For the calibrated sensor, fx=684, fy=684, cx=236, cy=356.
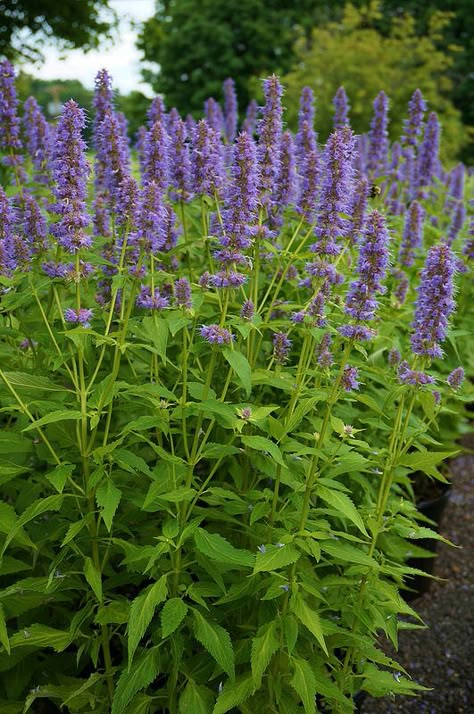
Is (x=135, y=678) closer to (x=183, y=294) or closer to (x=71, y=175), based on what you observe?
(x=183, y=294)

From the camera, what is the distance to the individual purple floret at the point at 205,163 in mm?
3266

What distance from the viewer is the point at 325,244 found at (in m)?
3.14

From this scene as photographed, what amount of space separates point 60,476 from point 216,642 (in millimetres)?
882

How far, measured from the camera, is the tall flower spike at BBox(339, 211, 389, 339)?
2.73 m

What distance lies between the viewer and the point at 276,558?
2535 millimetres

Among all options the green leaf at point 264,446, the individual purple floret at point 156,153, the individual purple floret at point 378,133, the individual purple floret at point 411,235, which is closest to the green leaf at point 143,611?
the green leaf at point 264,446

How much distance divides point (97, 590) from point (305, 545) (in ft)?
2.70

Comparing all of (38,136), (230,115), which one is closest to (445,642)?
(38,136)

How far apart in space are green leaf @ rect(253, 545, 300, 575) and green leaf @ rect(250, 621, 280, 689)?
314mm

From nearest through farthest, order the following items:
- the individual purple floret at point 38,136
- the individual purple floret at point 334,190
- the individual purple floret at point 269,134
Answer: the individual purple floret at point 334,190 → the individual purple floret at point 269,134 → the individual purple floret at point 38,136

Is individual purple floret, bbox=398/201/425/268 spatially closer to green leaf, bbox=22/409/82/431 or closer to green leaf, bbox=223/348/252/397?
green leaf, bbox=223/348/252/397

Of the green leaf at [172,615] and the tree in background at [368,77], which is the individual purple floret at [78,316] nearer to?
the green leaf at [172,615]

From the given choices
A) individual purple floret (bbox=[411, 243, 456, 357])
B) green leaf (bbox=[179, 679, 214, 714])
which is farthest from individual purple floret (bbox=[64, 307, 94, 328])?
green leaf (bbox=[179, 679, 214, 714])

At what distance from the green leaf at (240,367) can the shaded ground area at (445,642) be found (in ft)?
8.04
